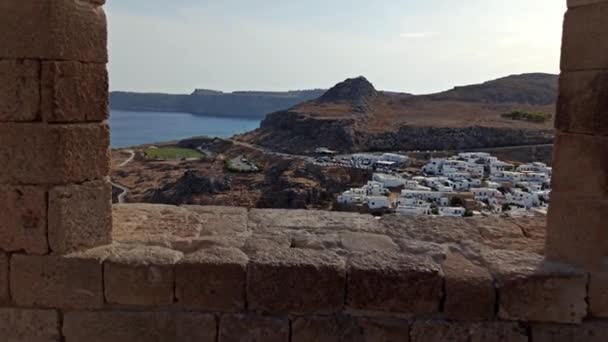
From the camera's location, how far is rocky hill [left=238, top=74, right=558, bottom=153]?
5262cm

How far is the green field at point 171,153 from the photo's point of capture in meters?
61.2

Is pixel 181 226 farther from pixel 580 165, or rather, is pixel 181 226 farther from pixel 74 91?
pixel 580 165

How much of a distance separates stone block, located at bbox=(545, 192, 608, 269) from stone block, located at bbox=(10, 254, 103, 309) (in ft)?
8.93

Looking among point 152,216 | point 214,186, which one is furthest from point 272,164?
point 152,216

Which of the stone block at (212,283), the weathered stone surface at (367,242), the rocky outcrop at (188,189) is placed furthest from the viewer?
the rocky outcrop at (188,189)

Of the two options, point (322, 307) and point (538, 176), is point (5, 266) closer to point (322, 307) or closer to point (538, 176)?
point (322, 307)

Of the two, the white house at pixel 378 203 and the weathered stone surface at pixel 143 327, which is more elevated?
the weathered stone surface at pixel 143 327

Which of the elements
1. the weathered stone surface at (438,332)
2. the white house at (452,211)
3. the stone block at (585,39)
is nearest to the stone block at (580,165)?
the stone block at (585,39)

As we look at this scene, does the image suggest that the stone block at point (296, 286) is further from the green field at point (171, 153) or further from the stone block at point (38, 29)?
the green field at point (171, 153)

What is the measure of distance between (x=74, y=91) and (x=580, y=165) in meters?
2.98

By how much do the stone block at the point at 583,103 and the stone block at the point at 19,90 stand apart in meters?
3.06

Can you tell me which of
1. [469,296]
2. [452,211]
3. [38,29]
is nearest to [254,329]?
[469,296]

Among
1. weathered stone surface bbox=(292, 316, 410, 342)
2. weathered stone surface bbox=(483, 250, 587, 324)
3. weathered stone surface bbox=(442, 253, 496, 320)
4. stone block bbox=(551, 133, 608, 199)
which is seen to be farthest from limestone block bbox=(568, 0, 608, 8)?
weathered stone surface bbox=(292, 316, 410, 342)

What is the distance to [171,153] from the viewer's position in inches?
2517
